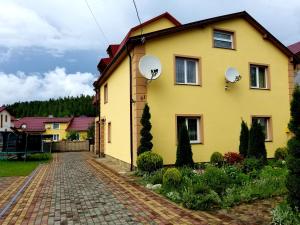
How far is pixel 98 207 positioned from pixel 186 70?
28.1 ft

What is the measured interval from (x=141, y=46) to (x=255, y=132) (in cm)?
602

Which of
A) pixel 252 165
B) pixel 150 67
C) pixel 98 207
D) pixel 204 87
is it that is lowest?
pixel 98 207

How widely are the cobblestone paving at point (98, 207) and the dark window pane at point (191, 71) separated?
20.0ft

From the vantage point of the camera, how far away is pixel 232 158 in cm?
1312

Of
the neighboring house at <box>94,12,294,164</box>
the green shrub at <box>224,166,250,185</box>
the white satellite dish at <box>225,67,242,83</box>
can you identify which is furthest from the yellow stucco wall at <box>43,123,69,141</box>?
the green shrub at <box>224,166,250,185</box>

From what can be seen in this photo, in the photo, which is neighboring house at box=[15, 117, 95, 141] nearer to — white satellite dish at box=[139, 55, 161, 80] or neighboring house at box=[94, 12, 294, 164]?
neighboring house at box=[94, 12, 294, 164]

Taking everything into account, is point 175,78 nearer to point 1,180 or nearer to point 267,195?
point 267,195

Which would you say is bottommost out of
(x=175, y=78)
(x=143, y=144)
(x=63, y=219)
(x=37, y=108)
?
(x=63, y=219)

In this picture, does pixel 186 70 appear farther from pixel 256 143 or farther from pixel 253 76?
pixel 256 143

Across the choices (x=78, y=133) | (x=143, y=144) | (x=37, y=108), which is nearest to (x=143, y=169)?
(x=143, y=144)

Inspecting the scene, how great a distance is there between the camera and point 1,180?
11.3 m

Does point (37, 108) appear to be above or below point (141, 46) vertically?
above

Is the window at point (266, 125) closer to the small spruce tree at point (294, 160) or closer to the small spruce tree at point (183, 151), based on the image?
the small spruce tree at point (183, 151)

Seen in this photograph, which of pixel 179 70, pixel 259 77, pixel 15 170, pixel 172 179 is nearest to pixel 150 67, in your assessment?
pixel 179 70
